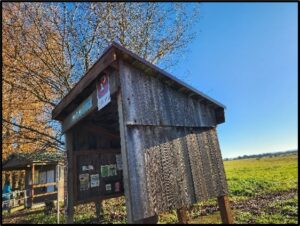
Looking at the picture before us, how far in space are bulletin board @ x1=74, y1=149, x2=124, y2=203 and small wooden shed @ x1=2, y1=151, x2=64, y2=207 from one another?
9305 millimetres

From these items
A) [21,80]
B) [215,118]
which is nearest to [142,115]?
[215,118]

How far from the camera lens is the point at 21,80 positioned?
525 inches

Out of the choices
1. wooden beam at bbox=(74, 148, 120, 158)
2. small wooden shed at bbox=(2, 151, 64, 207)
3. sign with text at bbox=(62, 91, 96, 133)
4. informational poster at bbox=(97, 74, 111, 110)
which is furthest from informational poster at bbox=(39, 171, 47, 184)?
informational poster at bbox=(97, 74, 111, 110)

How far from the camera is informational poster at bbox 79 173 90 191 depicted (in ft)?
27.3

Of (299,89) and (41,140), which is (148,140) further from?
(41,140)

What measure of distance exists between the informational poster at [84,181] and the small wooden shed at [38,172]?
9465mm

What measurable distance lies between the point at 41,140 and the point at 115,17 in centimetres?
734

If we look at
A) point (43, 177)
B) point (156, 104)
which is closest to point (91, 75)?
point (156, 104)

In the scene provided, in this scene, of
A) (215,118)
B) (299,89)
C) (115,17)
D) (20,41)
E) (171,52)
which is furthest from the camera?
(171,52)

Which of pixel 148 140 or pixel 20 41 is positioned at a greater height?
pixel 20 41

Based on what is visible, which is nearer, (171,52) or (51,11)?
(51,11)

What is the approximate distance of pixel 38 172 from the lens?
1927cm

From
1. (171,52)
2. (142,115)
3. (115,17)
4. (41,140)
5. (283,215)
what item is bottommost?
(283,215)

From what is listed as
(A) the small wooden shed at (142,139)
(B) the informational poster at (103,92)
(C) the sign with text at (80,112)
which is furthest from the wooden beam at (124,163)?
(C) the sign with text at (80,112)
